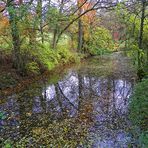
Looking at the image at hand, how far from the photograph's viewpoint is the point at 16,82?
15406mm

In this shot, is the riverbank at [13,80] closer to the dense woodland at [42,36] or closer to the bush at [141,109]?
the dense woodland at [42,36]

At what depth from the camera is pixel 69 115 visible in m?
10.5

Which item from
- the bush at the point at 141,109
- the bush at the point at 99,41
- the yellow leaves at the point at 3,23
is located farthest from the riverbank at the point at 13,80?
the bush at the point at 99,41

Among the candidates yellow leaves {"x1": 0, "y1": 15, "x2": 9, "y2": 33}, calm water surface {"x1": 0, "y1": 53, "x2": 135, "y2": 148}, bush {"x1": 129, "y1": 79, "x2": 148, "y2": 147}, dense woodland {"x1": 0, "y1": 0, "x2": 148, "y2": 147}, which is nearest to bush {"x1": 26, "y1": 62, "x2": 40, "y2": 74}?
dense woodland {"x1": 0, "y1": 0, "x2": 148, "y2": 147}

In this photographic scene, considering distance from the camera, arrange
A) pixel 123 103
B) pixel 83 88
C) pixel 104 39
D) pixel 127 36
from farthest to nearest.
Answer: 1. pixel 104 39
2. pixel 127 36
3. pixel 83 88
4. pixel 123 103

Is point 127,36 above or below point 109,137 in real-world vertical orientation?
above

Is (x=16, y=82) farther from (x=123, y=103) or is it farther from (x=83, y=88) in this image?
(x=123, y=103)

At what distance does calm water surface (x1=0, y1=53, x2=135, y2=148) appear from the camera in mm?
8242

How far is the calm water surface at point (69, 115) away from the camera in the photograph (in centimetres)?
824

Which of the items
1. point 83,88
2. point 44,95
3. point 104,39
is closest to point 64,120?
point 44,95

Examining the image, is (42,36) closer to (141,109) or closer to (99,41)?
(141,109)

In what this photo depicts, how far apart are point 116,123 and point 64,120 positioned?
5.97 ft

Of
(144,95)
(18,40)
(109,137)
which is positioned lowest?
(109,137)

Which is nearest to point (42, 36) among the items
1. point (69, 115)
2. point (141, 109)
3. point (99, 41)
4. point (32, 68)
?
point (32, 68)
